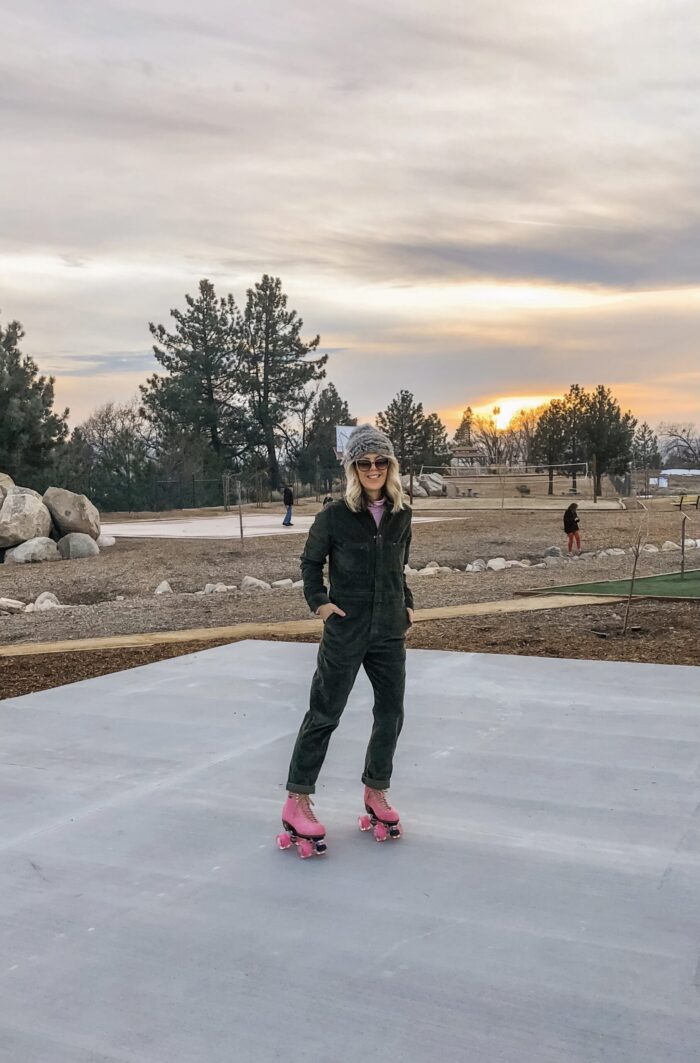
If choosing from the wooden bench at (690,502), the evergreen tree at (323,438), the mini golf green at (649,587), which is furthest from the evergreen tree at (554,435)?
the mini golf green at (649,587)

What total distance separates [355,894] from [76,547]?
16.7 meters

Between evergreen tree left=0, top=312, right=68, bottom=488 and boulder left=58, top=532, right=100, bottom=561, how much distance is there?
12682 millimetres

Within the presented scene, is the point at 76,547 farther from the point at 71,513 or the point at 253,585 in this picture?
the point at 253,585

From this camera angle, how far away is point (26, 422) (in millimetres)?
31000

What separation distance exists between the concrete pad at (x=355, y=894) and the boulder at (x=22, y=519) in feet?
46.5

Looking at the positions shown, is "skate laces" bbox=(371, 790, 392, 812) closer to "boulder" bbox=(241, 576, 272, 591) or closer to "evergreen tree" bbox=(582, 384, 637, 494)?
"boulder" bbox=(241, 576, 272, 591)

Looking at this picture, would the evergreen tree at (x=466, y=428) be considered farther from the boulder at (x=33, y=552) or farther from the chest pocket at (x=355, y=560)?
the chest pocket at (x=355, y=560)

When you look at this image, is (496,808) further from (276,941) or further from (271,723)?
(271,723)

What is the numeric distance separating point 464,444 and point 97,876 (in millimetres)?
79053

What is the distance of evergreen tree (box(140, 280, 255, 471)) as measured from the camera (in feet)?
161

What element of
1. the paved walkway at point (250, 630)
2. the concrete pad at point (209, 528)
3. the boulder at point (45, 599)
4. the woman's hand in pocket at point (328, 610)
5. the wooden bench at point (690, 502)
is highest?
the woman's hand in pocket at point (328, 610)

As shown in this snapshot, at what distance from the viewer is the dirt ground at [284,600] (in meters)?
7.89

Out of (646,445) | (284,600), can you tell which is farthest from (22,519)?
(646,445)

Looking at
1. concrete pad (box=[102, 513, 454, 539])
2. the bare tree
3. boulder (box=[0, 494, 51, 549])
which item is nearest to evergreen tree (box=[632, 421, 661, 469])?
the bare tree
